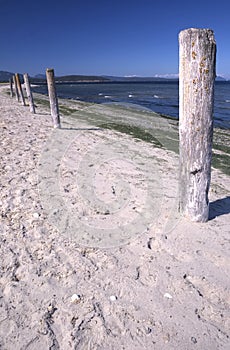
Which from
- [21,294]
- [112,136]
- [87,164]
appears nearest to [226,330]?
[21,294]

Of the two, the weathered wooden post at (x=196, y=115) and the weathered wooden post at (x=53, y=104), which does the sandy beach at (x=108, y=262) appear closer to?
the weathered wooden post at (x=196, y=115)

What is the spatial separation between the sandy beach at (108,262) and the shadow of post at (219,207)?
20 mm

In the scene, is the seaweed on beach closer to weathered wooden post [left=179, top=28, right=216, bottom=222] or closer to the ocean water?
weathered wooden post [left=179, top=28, right=216, bottom=222]

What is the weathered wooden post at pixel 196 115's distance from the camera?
284 cm

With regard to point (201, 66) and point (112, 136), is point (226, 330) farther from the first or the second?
point (112, 136)

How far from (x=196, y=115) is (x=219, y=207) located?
6.25ft

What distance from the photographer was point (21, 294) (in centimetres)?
246

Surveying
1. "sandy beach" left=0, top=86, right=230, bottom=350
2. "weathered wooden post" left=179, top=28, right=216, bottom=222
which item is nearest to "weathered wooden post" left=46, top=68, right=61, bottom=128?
"sandy beach" left=0, top=86, right=230, bottom=350

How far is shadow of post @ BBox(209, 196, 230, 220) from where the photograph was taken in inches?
153

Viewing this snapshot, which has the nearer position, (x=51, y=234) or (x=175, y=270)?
(x=175, y=270)

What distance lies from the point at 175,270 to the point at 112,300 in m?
0.85

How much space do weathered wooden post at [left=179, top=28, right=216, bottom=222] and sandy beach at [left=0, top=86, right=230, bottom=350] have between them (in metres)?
0.45

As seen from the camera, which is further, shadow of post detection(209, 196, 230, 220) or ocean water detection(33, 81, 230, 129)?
ocean water detection(33, 81, 230, 129)

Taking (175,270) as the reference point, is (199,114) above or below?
above
